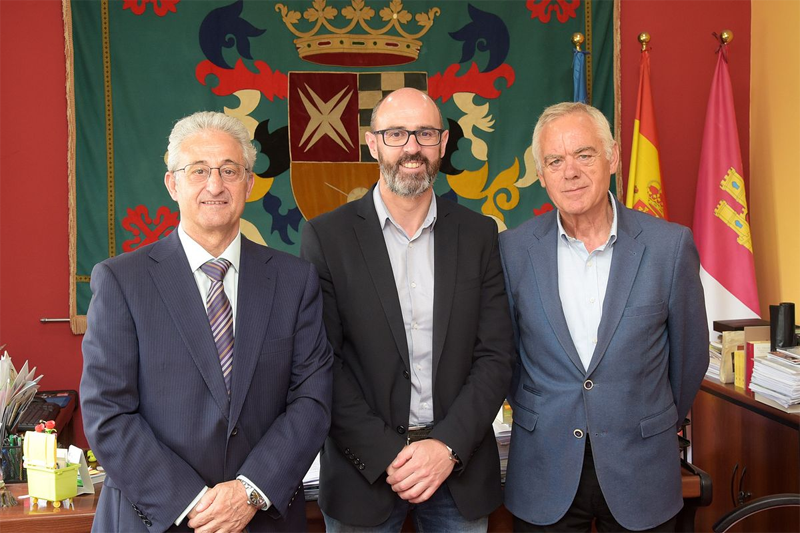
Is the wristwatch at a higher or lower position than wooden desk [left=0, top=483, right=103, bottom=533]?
higher

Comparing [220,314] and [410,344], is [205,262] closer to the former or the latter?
[220,314]

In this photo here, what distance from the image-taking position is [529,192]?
4.16 metres

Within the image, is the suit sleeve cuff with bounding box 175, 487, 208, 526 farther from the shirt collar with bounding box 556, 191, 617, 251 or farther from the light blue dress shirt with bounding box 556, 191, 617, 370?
the shirt collar with bounding box 556, 191, 617, 251

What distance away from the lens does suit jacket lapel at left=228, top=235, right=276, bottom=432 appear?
1683 millimetres

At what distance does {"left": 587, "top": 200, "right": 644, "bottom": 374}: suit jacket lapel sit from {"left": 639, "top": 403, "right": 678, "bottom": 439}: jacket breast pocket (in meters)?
0.19

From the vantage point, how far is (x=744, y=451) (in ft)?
9.93

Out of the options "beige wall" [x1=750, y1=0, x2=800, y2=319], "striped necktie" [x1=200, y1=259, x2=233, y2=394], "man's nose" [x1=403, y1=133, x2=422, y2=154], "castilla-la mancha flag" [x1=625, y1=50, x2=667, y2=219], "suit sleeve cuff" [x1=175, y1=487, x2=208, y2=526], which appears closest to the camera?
"suit sleeve cuff" [x1=175, y1=487, x2=208, y2=526]

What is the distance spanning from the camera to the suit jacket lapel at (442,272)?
6.30ft

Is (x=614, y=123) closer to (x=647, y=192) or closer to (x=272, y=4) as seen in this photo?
(x=647, y=192)

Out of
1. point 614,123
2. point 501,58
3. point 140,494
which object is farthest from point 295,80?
point 140,494

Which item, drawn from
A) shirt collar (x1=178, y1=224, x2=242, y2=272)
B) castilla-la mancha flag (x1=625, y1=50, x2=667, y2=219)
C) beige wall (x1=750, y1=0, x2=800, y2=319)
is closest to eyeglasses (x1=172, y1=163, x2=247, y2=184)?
shirt collar (x1=178, y1=224, x2=242, y2=272)

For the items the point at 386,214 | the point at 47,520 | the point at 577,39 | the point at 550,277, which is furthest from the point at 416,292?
the point at 577,39

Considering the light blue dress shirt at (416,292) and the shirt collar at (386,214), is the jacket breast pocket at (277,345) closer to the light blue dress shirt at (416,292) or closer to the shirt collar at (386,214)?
the light blue dress shirt at (416,292)

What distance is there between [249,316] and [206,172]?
0.36 metres
